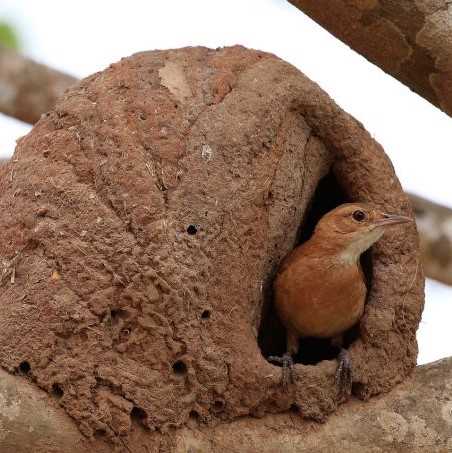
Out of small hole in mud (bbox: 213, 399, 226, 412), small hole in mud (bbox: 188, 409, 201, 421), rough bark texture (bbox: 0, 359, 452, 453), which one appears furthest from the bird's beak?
small hole in mud (bbox: 188, 409, 201, 421)

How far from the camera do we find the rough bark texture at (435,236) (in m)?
7.68

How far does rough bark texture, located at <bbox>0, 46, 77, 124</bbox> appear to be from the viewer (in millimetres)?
7398

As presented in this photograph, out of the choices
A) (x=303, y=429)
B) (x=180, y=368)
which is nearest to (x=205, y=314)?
(x=180, y=368)

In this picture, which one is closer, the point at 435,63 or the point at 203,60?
the point at 435,63

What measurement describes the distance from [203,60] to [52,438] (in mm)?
2292

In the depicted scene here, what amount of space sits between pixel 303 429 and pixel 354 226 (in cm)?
127

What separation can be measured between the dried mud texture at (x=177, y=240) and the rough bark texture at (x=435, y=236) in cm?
196

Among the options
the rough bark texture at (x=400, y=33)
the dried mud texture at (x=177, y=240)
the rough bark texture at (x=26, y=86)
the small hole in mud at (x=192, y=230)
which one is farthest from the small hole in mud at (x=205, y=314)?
the rough bark texture at (x=26, y=86)

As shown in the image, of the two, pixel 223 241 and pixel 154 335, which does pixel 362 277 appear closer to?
pixel 223 241

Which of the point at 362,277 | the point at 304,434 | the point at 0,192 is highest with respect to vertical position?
the point at 362,277

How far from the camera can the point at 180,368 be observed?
471 centimetres

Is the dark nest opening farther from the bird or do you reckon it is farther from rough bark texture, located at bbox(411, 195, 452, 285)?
rough bark texture, located at bbox(411, 195, 452, 285)

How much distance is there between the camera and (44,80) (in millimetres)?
7453

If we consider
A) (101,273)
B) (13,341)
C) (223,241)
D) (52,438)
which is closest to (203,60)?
(223,241)
